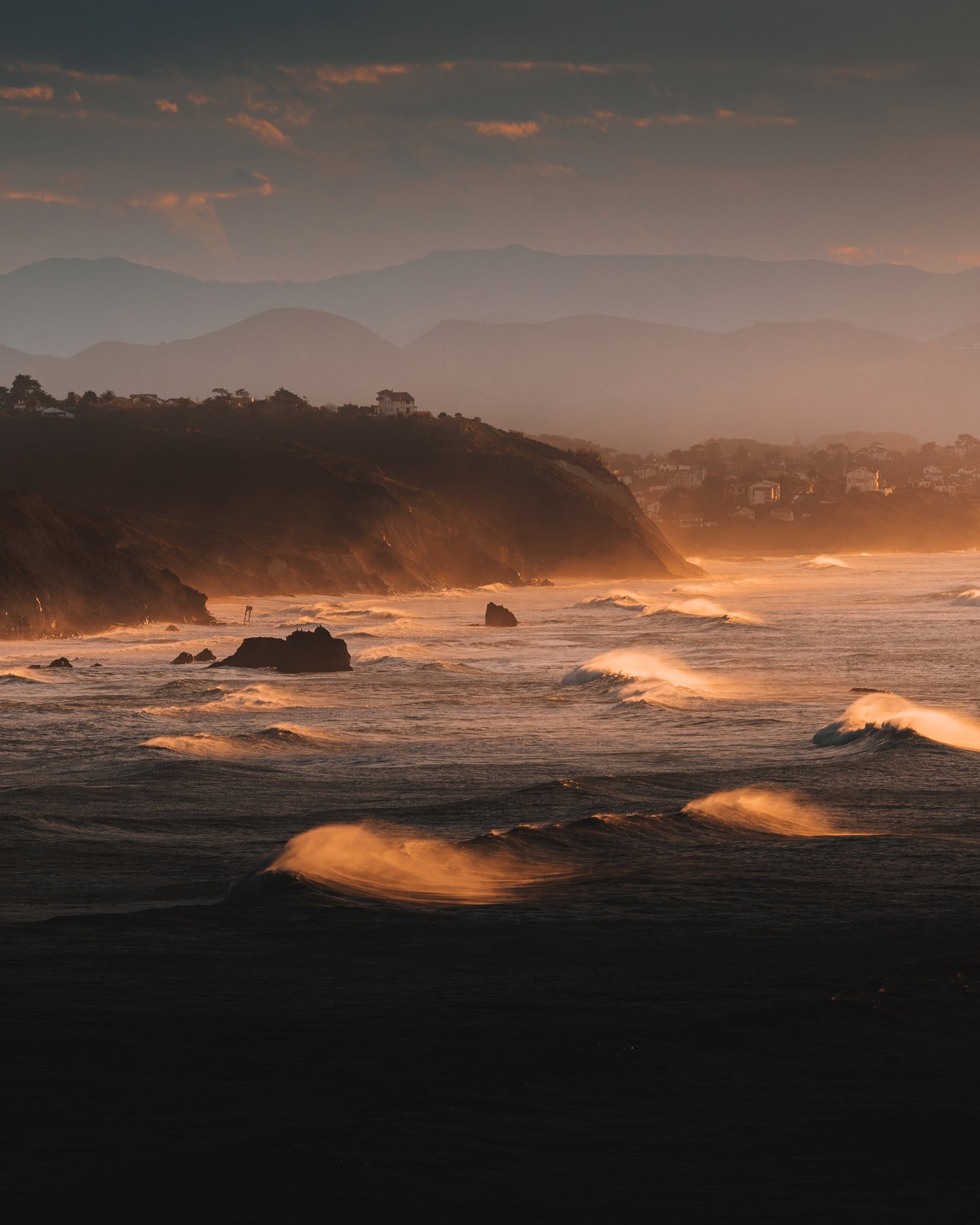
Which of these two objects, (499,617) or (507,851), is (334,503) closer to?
(499,617)

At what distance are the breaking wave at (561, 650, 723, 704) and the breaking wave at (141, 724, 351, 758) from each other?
8.54m

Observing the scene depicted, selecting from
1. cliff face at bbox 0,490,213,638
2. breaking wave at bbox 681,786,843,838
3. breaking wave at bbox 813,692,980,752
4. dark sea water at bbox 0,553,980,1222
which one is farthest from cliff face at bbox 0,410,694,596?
breaking wave at bbox 681,786,843,838

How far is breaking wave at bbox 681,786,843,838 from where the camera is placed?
13.8 m

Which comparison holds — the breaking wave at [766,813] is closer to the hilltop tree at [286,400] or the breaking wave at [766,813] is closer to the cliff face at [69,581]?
the cliff face at [69,581]

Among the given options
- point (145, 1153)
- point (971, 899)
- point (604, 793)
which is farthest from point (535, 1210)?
point (604, 793)

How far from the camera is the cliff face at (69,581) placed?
56.5m

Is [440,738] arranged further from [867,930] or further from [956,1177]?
[956,1177]

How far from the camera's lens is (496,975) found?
8727 millimetres

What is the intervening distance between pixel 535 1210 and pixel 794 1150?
1442mm

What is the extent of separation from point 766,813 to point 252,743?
1081 cm

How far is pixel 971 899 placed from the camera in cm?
1045

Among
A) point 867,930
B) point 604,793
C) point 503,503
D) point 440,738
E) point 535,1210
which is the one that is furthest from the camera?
point 503,503

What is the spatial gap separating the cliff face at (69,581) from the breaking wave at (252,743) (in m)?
36.3

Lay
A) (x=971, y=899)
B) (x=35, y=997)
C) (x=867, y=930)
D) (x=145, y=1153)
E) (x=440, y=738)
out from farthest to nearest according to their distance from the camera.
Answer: (x=440, y=738)
(x=971, y=899)
(x=867, y=930)
(x=35, y=997)
(x=145, y=1153)
